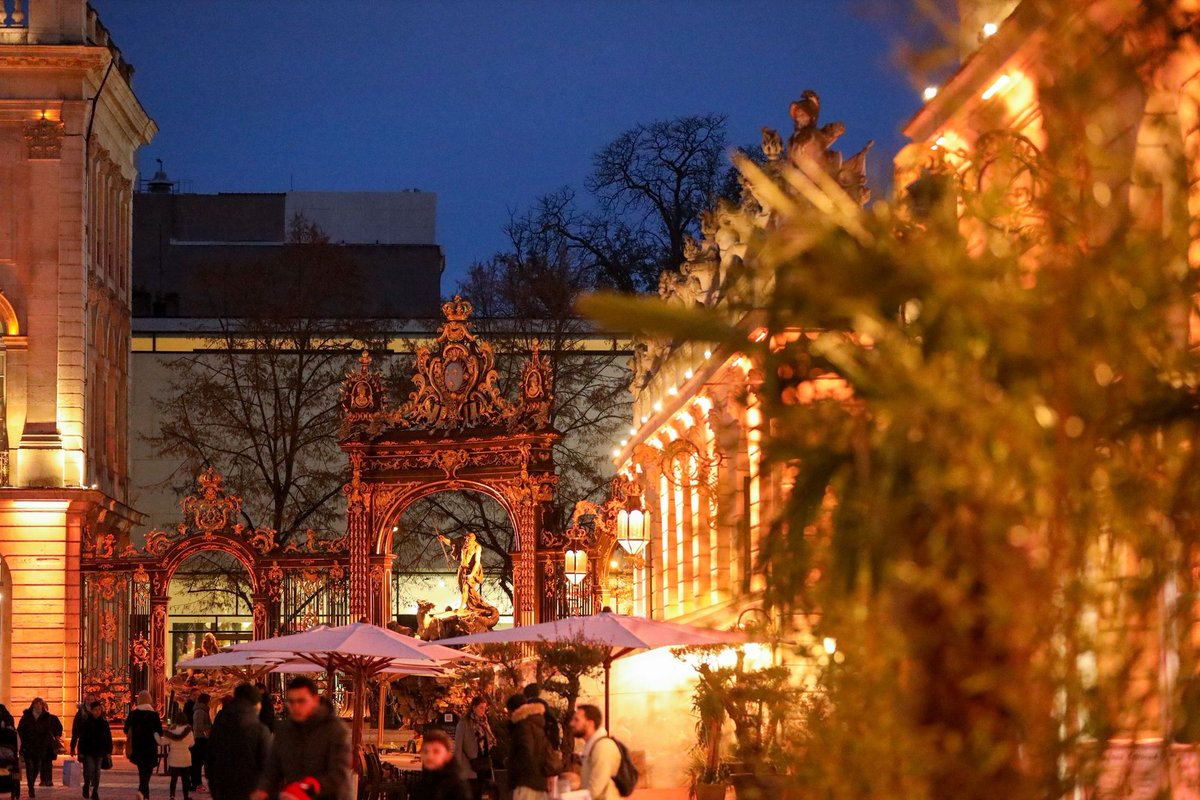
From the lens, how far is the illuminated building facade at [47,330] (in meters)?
37.7

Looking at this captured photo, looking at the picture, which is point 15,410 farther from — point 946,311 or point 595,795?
point 946,311

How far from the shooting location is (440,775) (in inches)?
475

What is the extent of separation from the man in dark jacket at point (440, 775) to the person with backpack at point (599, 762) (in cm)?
281

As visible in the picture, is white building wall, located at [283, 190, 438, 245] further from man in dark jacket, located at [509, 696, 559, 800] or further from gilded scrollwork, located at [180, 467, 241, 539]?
man in dark jacket, located at [509, 696, 559, 800]

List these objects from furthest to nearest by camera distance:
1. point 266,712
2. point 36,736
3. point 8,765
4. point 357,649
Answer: point 36,736, point 266,712, point 357,649, point 8,765

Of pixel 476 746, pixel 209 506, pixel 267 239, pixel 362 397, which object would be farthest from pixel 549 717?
pixel 267 239

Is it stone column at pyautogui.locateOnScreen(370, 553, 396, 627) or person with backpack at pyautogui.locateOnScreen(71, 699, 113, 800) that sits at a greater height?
stone column at pyautogui.locateOnScreen(370, 553, 396, 627)

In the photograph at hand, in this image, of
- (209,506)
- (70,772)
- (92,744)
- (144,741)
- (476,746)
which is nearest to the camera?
(476,746)

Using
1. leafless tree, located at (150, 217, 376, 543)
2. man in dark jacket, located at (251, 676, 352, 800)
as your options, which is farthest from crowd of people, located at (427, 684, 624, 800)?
leafless tree, located at (150, 217, 376, 543)

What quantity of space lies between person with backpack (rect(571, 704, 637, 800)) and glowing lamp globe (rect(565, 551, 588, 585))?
52.4 feet

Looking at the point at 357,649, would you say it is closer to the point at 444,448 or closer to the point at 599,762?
the point at 444,448

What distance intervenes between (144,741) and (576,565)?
24.7 ft

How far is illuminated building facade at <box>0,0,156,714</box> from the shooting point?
124 ft

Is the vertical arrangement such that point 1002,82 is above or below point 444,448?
above
